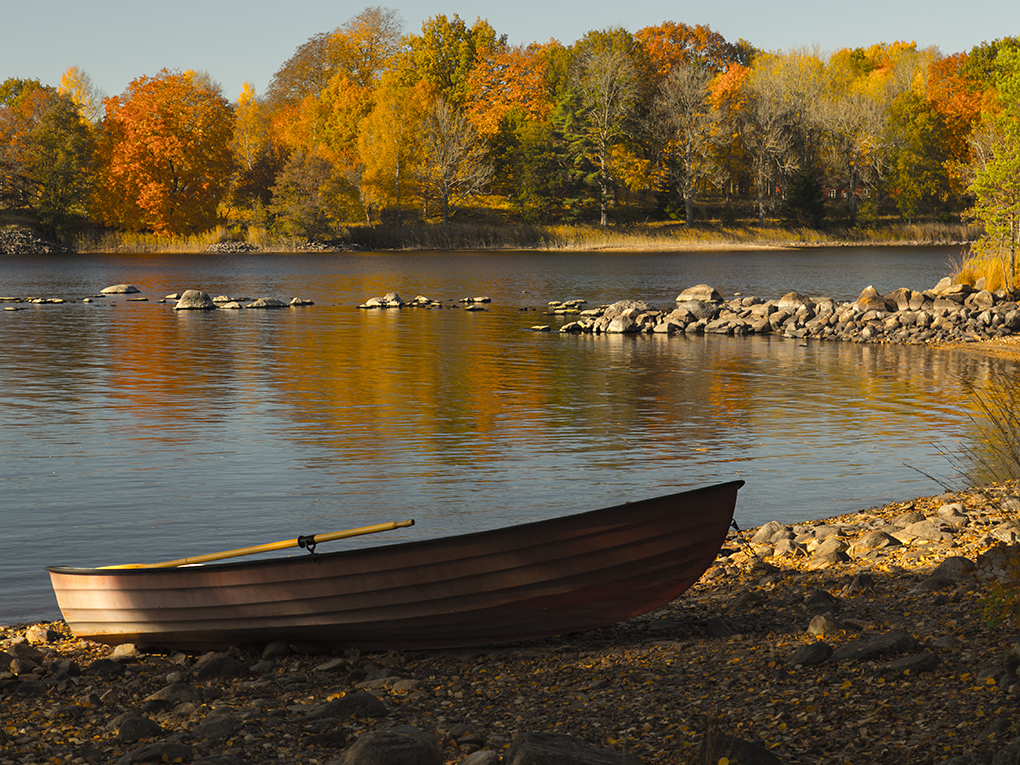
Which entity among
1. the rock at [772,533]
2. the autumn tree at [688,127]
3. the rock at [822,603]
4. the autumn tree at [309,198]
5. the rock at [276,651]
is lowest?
the rock at [276,651]

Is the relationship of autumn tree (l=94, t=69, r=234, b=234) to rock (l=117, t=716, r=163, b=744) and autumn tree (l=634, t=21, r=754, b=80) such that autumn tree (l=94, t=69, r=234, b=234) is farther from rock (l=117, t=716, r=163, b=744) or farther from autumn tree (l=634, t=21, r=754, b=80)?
rock (l=117, t=716, r=163, b=744)

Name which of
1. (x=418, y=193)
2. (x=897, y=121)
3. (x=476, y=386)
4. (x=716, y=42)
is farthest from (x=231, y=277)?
(x=716, y=42)

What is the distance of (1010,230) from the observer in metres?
31.7

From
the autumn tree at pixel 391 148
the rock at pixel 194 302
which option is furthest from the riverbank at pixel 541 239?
the rock at pixel 194 302

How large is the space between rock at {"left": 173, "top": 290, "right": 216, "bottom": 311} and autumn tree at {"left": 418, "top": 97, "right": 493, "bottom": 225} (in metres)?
50.8

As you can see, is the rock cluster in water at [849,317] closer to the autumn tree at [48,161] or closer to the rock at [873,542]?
the rock at [873,542]

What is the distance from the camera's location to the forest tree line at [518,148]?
3595 inches

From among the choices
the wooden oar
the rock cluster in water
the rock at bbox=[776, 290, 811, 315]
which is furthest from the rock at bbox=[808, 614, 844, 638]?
the rock at bbox=[776, 290, 811, 315]

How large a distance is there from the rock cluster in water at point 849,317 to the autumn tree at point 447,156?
5668 centimetres

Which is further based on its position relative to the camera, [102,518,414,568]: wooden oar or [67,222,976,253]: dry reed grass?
[67,222,976,253]: dry reed grass

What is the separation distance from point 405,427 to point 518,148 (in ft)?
275

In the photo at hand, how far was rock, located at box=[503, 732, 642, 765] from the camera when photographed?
183 inches

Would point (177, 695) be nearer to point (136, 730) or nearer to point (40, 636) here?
point (136, 730)

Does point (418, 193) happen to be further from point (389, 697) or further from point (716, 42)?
point (389, 697)
